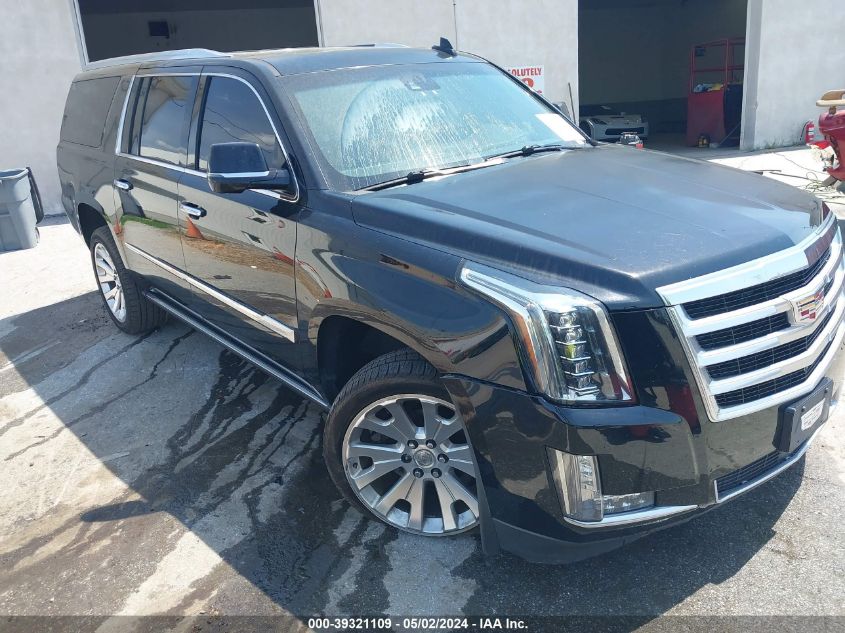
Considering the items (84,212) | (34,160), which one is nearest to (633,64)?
(34,160)

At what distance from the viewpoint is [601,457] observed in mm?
2258

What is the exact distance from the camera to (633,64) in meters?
23.3

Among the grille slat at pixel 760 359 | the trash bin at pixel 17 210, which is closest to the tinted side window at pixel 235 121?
the grille slat at pixel 760 359

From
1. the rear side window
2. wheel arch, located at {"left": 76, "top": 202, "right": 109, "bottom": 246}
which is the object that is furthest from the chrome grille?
wheel arch, located at {"left": 76, "top": 202, "right": 109, "bottom": 246}

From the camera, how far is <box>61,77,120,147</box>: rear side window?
16.8ft

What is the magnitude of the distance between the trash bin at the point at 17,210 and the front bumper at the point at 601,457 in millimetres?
8337

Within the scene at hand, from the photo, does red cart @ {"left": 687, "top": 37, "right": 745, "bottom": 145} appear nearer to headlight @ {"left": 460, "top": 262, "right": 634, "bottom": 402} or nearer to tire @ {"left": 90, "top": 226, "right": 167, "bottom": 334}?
tire @ {"left": 90, "top": 226, "right": 167, "bottom": 334}

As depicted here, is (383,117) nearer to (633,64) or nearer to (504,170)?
(504,170)

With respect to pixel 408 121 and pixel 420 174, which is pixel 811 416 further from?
pixel 408 121

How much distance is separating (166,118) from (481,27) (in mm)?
9596

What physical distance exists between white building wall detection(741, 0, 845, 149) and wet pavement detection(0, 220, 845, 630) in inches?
484

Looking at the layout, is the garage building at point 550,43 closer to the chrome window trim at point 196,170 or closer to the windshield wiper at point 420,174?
the windshield wiper at point 420,174

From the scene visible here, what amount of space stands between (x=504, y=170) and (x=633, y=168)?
0.59 metres

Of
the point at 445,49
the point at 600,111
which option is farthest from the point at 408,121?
the point at 600,111
